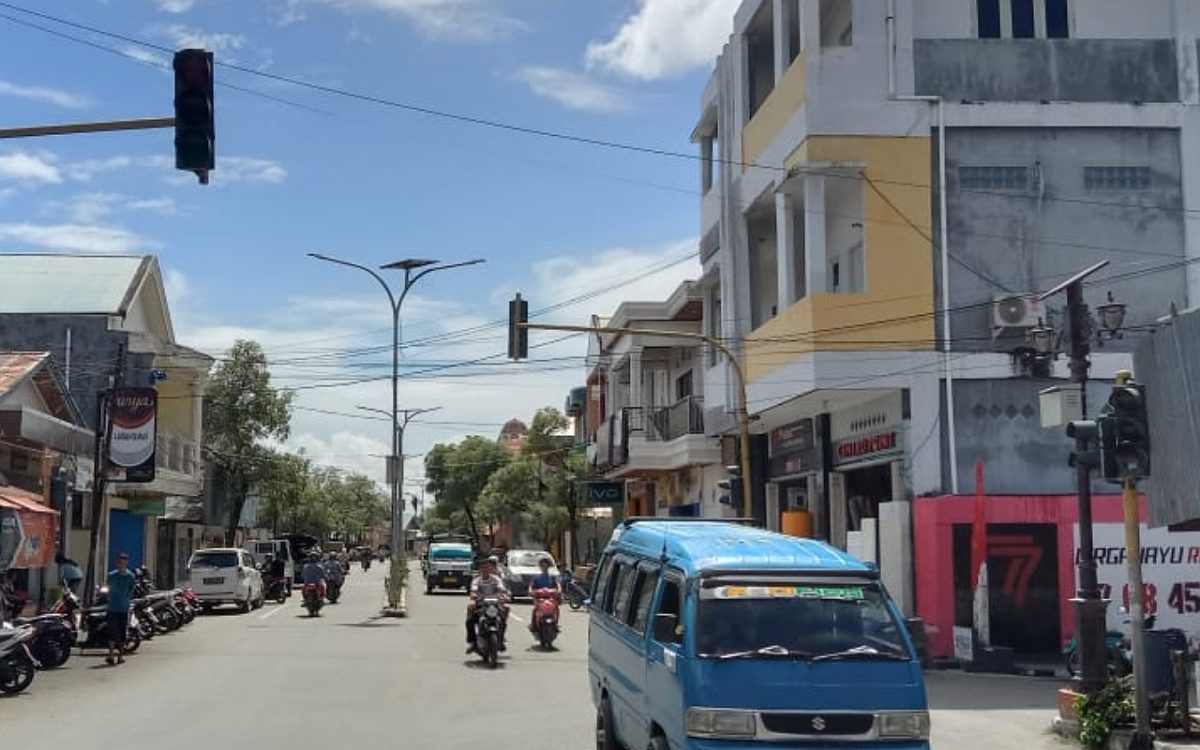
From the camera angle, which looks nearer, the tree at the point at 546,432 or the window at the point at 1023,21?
the window at the point at 1023,21

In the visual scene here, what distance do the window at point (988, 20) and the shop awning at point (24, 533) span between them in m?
18.6

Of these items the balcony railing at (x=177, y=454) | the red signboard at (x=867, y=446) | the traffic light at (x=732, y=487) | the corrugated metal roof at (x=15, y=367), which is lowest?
the traffic light at (x=732, y=487)

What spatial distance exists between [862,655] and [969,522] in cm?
1237

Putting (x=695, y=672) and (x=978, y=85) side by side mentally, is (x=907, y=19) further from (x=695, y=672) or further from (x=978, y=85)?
(x=695, y=672)

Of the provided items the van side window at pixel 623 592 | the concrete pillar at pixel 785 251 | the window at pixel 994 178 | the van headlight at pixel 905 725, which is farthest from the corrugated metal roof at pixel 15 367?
the van headlight at pixel 905 725

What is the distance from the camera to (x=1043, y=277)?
829 inches

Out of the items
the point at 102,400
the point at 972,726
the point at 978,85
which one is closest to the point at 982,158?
the point at 978,85

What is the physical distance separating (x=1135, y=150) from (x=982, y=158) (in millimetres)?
2583

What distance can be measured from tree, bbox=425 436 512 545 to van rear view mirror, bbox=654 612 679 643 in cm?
8790

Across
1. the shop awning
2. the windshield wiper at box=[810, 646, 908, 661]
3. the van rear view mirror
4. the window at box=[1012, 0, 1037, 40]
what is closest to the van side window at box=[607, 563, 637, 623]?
the van rear view mirror

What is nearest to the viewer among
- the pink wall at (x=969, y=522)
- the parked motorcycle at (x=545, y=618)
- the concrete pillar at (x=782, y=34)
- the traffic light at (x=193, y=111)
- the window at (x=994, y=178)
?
the traffic light at (x=193, y=111)

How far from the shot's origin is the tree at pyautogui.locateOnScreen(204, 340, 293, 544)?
4878 cm

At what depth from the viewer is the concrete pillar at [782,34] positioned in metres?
23.1

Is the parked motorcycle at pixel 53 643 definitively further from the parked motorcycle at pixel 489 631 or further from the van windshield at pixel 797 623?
the van windshield at pixel 797 623
